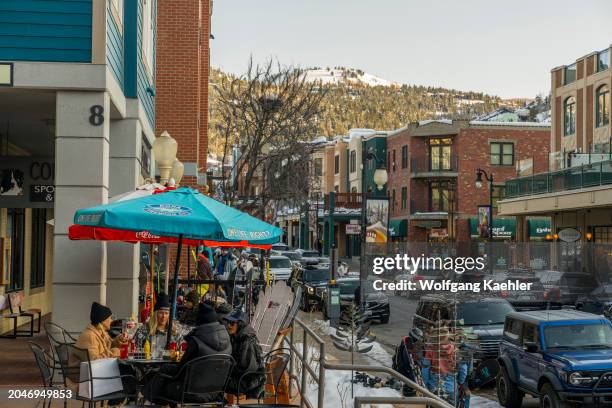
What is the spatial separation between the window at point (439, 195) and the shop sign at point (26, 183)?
2108 inches

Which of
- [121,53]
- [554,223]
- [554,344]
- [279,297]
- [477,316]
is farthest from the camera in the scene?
[554,223]

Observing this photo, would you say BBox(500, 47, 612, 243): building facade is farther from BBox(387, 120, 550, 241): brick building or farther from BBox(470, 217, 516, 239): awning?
BBox(470, 217, 516, 239): awning

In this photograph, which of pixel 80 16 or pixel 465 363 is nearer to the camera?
pixel 80 16

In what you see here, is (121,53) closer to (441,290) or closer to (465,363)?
(465,363)

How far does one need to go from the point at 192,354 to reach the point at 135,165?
276 inches

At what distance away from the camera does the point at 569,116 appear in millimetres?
53875

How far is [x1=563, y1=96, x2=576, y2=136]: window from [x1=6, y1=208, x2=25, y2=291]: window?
127 feet

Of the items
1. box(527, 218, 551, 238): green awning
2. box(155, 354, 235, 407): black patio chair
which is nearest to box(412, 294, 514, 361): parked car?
box(155, 354, 235, 407): black patio chair

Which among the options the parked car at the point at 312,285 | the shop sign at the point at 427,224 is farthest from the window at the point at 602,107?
the shop sign at the point at 427,224

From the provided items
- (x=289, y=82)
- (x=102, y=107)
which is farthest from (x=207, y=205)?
(x=289, y=82)

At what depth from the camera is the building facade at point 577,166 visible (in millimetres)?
40500

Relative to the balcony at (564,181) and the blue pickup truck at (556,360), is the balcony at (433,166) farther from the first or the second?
the blue pickup truck at (556,360)

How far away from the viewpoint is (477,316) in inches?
761

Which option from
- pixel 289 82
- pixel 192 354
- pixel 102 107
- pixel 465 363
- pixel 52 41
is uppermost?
pixel 289 82
